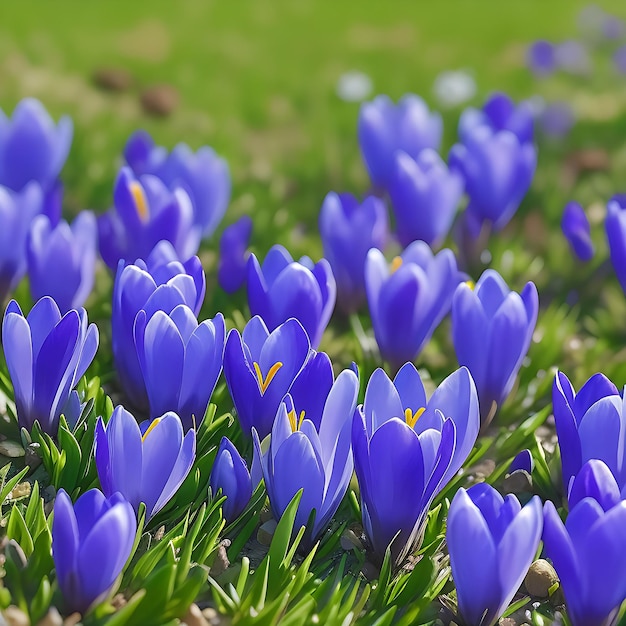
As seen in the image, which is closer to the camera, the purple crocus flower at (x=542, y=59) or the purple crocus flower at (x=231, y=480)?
the purple crocus flower at (x=231, y=480)

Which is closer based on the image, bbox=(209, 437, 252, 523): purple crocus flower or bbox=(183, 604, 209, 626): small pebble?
bbox=(183, 604, 209, 626): small pebble

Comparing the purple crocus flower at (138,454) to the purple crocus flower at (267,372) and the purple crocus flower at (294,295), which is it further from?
the purple crocus flower at (294,295)

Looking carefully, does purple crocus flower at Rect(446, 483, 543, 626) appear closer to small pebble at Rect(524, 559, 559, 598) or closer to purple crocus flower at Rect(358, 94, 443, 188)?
small pebble at Rect(524, 559, 559, 598)

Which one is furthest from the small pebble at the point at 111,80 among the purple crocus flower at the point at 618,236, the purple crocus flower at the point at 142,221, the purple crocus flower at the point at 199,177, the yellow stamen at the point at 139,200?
the purple crocus flower at the point at 618,236

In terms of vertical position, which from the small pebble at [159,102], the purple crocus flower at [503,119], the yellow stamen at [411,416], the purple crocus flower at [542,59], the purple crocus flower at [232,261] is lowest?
the purple crocus flower at [542,59]

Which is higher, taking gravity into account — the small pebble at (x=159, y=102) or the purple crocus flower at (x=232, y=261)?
the purple crocus flower at (x=232, y=261)

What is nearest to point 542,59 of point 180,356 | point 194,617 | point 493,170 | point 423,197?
point 493,170

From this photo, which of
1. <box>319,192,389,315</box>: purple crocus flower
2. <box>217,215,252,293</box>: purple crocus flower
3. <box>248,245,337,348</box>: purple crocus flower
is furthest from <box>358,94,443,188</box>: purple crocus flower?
<box>248,245,337,348</box>: purple crocus flower
